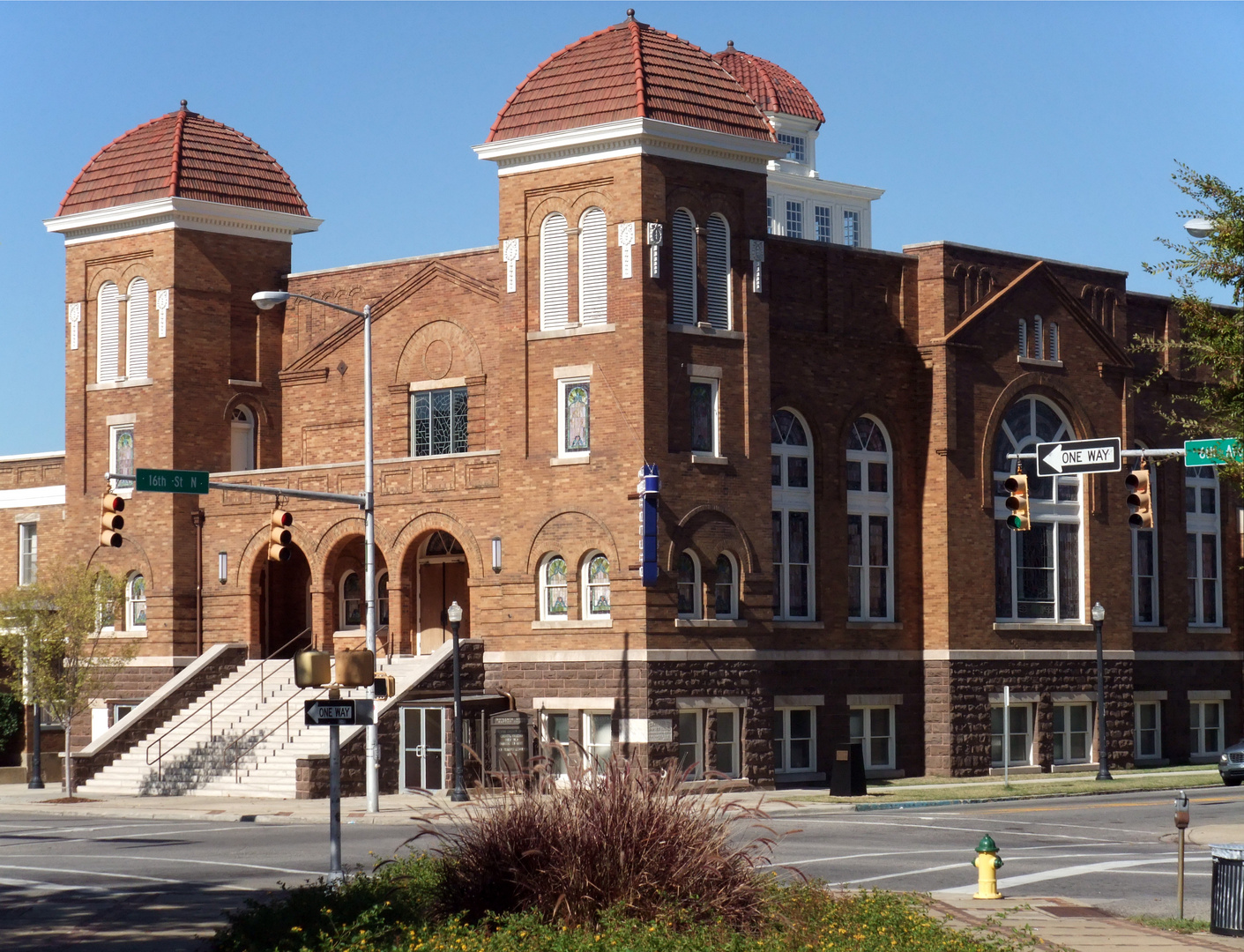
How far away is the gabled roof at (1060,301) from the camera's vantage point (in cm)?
4338

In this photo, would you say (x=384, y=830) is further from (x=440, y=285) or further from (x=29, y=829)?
(x=440, y=285)

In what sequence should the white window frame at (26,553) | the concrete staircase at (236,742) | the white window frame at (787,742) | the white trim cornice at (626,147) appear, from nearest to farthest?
the white trim cornice at (626,147) → the concrete staircase at (236,742) → the white window frame at (787,742) → the white window frame at (26,553)

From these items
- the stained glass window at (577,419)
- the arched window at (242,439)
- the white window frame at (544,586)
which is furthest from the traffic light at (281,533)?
the arched window at (242,439)

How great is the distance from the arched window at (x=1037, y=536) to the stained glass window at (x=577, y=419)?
11.2 m

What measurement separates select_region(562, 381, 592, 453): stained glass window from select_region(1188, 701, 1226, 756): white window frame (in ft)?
67.0

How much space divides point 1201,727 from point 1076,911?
33.1 m

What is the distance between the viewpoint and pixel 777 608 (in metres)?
41.0

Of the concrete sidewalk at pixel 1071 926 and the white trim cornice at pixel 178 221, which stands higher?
the white trim cornice at pixel 178 221

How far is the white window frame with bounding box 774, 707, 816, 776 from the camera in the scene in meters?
40.5

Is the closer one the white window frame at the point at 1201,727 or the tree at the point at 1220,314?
the tree at the point at 1220,314

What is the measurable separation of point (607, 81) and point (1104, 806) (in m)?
17.8

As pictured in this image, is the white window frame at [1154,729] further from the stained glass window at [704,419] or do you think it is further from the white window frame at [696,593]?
the stained glass window at [704,419]

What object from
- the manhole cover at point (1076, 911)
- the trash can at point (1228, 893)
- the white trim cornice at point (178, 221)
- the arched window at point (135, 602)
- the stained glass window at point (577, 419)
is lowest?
the manhole cover at point (1076, 911)

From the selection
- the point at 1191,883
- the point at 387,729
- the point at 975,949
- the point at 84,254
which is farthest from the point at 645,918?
the point at 84,254
